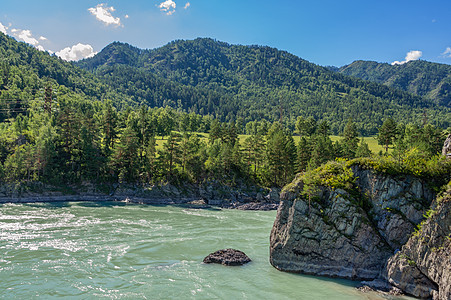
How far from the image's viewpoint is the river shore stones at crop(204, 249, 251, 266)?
27.6 metres

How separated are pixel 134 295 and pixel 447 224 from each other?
76.9 ft

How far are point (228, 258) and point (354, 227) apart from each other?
1179 centimetres

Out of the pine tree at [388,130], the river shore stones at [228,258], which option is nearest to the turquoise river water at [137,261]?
the river shore stones at [228,258]

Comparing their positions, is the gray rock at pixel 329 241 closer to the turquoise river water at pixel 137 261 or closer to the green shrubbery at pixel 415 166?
the turquoise river water at pixel 137 261

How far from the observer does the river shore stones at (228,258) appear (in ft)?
90.5

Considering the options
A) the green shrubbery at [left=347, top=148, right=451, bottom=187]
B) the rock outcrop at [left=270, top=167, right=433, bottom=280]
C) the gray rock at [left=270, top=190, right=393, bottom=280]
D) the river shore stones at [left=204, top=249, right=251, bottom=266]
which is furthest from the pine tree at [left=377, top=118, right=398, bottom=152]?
the river shore stones at [left=204, top=249, right=251, bottom=266]

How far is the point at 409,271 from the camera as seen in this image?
22.0 m

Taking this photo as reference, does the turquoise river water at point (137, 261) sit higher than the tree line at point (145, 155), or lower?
lower

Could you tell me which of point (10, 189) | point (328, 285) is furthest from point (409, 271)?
point (10, 189)

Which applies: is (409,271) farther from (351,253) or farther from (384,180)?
(384,180)

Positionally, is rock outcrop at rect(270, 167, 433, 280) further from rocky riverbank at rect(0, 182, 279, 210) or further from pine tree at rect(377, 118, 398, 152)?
pine tree at rect(377, 118, 398, 152)

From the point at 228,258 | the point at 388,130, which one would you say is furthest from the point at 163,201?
the point at 388,130

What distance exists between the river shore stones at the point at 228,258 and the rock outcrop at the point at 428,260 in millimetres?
12176

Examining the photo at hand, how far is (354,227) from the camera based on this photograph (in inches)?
988
